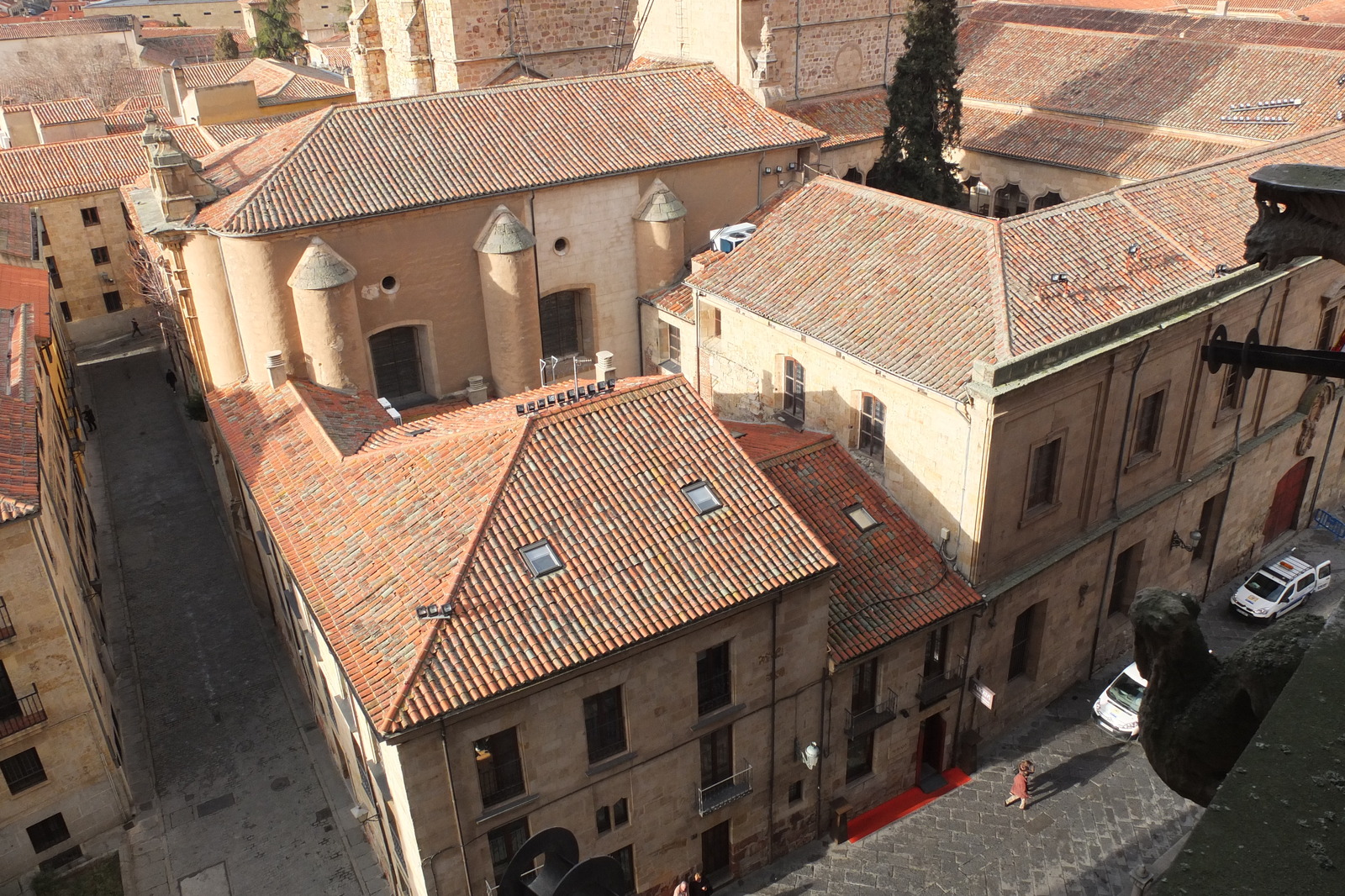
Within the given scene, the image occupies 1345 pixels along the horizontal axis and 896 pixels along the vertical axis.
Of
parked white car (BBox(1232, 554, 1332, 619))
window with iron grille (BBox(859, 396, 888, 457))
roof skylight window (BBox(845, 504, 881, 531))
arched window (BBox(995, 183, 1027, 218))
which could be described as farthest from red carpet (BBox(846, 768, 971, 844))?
arched window (BBox(995, 183, 1027, 218))

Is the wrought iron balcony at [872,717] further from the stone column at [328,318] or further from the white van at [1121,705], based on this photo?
the stone column at [328,318]

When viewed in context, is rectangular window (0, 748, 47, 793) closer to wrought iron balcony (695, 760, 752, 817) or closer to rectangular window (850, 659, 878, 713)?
wrought iron balcony (695, 760, 752, 817)

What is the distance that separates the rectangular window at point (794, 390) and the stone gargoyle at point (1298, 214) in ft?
67.7

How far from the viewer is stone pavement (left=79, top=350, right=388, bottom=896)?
22672 mm

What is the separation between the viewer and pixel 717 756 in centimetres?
2125

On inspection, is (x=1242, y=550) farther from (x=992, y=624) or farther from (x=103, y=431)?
(x=103, y=431)

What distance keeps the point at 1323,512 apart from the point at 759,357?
2081 cm

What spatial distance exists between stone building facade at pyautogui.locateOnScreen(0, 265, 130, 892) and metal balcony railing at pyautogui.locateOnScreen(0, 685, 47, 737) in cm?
2

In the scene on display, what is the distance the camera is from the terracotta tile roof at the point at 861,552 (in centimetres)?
2258

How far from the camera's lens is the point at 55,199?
46.9 meters

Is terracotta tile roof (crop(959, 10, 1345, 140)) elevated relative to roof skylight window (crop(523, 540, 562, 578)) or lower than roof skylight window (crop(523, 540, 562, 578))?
elevated

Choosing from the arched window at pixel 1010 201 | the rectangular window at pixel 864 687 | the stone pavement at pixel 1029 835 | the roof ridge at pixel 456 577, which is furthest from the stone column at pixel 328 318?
the arched window at pixel 1010 201

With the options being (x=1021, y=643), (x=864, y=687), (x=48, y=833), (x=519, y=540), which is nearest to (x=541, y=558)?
(x=519, y=540)

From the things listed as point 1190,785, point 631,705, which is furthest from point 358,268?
point 1190,785
